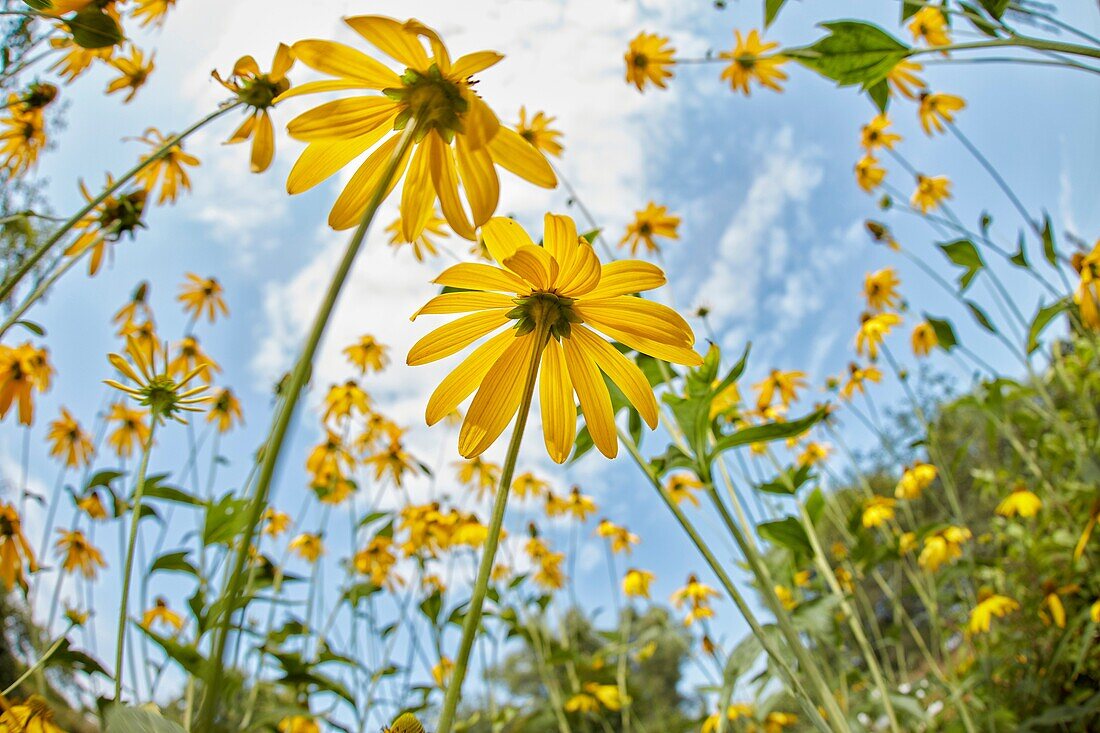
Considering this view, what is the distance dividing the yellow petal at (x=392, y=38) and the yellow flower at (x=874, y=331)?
228 centimetres

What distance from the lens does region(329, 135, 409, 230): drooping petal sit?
1.32 ft

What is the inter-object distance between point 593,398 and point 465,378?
99 millimetres

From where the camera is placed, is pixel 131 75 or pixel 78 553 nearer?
pixel 131 75

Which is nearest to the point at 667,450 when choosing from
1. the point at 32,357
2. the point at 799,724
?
the point at 32,357

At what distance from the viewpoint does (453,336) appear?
1.49ft

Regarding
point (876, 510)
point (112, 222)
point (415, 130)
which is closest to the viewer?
point (415, 130)

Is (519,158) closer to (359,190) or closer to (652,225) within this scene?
(359,190)

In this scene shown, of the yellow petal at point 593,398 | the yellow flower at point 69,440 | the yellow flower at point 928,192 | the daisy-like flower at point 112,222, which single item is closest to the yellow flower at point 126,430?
the yellow flower at point 69,440

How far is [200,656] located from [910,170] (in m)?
2.45

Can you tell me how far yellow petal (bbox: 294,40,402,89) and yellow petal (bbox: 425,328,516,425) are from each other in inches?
7.5

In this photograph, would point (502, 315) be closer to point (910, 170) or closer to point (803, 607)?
point (803, 607)

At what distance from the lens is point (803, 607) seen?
1.09 m

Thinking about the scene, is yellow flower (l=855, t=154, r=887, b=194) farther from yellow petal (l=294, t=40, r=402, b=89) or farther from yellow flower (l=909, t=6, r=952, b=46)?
yellow petal (l=294, t=40, r=402, b=89)

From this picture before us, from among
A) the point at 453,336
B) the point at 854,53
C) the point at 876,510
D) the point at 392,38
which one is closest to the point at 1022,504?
the point at 876,510
